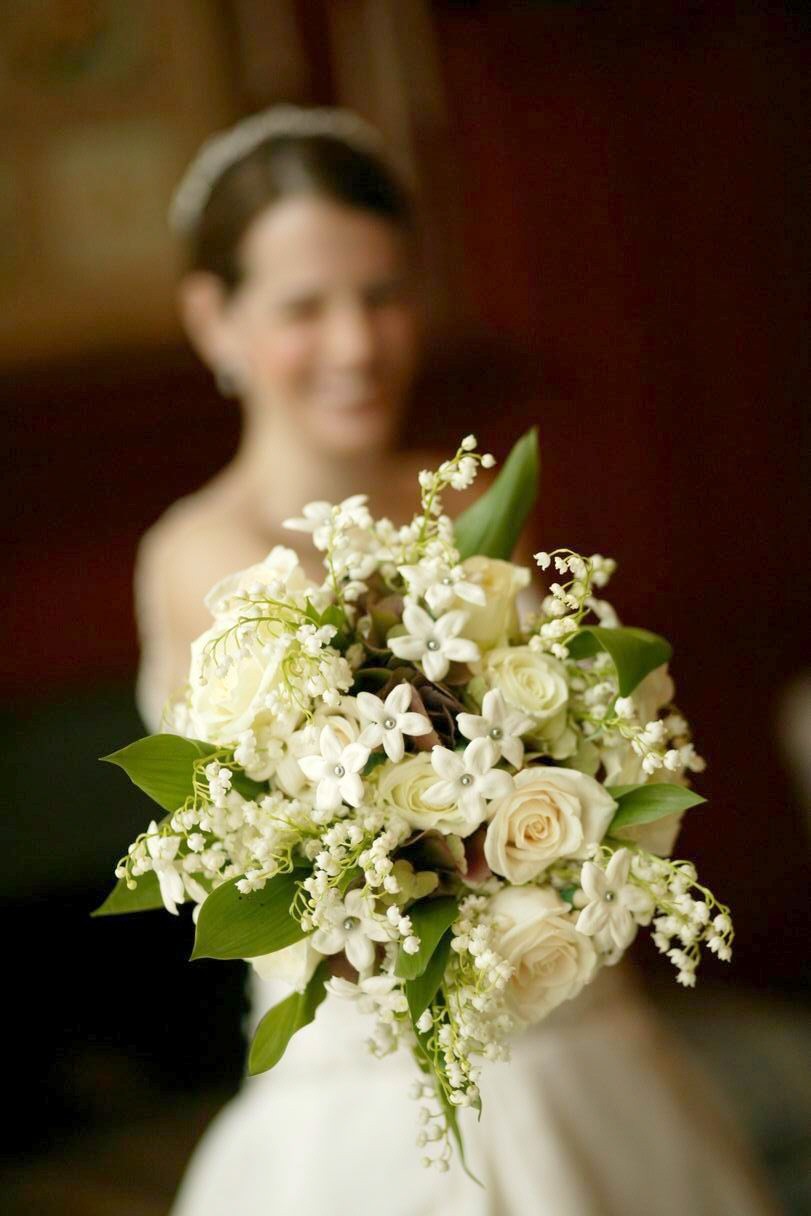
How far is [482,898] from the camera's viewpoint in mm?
848

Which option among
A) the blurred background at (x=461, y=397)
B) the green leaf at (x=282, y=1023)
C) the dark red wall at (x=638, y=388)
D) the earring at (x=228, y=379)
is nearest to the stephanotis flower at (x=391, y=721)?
the green leaf at (x=282, y=1023)

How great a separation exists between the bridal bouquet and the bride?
15.6 inches

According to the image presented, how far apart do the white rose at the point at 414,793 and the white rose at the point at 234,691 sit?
0.10m

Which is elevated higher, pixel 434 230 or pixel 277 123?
pixel 277 123

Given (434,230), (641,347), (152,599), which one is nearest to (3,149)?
(434,230)

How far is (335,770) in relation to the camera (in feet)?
2.54

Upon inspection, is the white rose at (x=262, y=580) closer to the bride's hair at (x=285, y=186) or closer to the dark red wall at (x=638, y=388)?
the bride's hair at (x=285, y=186)

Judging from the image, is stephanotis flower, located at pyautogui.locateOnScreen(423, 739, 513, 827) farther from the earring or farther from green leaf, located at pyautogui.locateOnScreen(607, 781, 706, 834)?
the earring

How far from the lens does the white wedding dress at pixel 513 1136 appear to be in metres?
1.17

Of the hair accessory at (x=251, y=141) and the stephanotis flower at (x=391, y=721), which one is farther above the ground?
the hair accessory at (x=251, y=141)

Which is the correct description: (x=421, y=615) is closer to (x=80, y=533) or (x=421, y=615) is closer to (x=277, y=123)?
(x=277, y=123)

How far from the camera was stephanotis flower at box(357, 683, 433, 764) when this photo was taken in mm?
768

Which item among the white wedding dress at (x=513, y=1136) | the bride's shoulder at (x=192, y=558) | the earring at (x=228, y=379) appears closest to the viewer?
the white wedding dress at (x=513, y=1136)

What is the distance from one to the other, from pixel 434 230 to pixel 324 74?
1.49 ft
